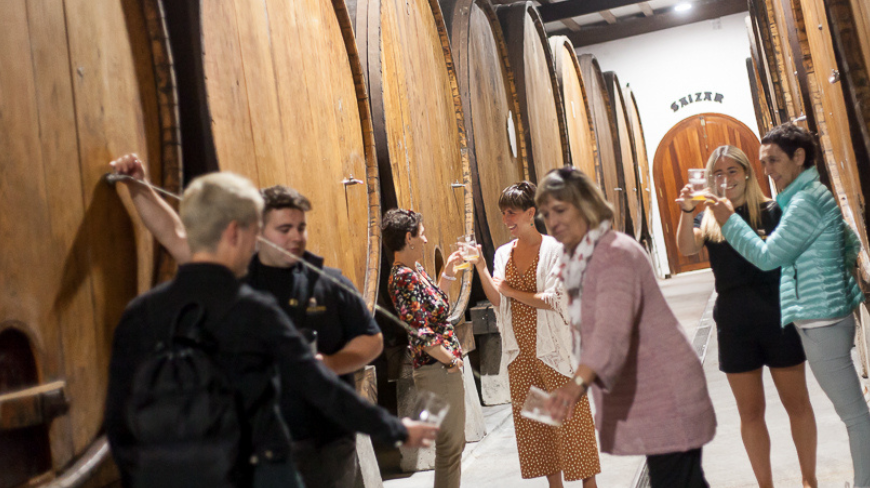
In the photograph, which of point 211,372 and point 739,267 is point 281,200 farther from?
point 739,267

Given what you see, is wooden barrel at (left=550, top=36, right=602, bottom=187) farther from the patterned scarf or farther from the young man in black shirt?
the young man in black shirt

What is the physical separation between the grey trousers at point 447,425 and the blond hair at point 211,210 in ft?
5.21

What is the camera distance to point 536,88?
5.69m

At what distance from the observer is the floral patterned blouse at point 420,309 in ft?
9.43

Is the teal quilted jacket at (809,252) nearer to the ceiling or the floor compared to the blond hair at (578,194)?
nearer to the floor

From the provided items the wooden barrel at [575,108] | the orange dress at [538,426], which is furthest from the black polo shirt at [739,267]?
the wooden barrel at [575,108]

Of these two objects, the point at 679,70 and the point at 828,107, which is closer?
the point at 828,107

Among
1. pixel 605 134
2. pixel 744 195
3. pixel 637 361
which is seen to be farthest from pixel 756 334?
pixel 605 134

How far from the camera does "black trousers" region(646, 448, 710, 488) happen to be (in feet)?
6.15

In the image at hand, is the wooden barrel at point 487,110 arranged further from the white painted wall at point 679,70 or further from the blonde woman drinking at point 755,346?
the white painted wall at point 679,70

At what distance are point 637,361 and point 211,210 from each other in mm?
1096

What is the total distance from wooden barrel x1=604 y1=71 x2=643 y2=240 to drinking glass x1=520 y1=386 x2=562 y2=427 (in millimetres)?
6959

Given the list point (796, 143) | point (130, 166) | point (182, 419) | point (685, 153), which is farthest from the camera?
point (685, 153)

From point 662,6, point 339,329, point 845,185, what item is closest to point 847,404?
point 845,185
